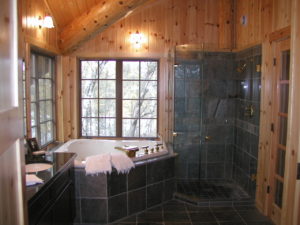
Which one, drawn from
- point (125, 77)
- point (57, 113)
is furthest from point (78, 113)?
point (125, 77)

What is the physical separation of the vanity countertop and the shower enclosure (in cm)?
194

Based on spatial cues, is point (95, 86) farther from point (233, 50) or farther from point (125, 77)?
point (233, 50)

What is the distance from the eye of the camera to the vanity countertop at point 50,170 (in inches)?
74.0

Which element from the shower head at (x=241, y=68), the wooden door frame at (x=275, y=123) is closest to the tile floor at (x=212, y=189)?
the wooden door frame at (x=275, y=123)

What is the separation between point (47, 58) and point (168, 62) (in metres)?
1.77

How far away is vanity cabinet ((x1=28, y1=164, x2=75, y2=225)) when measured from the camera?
1860mm

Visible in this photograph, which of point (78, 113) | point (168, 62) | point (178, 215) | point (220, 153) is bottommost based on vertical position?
point (178, 215)

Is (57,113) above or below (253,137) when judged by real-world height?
above

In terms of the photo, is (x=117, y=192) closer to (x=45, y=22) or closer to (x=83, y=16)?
(x=45, y=22)

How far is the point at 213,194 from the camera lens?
3854mm

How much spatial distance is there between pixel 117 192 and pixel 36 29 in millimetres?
2077

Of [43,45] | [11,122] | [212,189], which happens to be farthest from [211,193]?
[11,122]

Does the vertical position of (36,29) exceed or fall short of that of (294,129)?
it exceeds it

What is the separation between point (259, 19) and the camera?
3545mm
